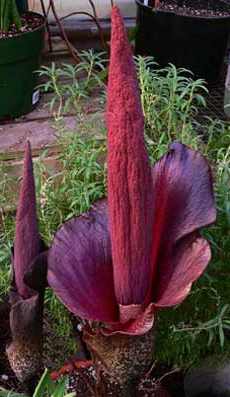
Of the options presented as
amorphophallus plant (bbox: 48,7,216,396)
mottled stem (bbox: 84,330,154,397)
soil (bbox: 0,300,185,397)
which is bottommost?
soil (bbox: 0,300,185,397)

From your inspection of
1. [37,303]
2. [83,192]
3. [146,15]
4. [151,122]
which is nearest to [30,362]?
[37,303]

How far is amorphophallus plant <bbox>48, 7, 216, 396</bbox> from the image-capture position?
0.61m

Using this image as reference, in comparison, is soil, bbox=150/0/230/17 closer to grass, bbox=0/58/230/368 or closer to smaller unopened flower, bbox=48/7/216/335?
grass, bbox=0/58/230/368

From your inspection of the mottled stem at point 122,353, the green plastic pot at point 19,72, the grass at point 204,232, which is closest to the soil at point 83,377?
the grass at point 204,232

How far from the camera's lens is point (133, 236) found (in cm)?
65

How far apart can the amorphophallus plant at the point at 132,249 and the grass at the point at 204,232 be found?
13cm

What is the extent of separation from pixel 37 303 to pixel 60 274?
7cm

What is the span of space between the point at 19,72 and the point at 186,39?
1.71ft

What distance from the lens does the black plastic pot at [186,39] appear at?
1.91 m

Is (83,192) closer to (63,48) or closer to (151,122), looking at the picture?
(151,122)

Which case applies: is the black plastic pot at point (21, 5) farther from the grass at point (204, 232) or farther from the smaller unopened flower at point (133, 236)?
the smaller unopened flower at point (133, 236)

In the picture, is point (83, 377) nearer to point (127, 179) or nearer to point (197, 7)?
point (127, 179)

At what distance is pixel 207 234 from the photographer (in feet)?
2.73

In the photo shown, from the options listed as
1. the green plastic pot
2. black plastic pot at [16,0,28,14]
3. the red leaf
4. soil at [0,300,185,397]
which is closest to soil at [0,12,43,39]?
the green plastic pot
